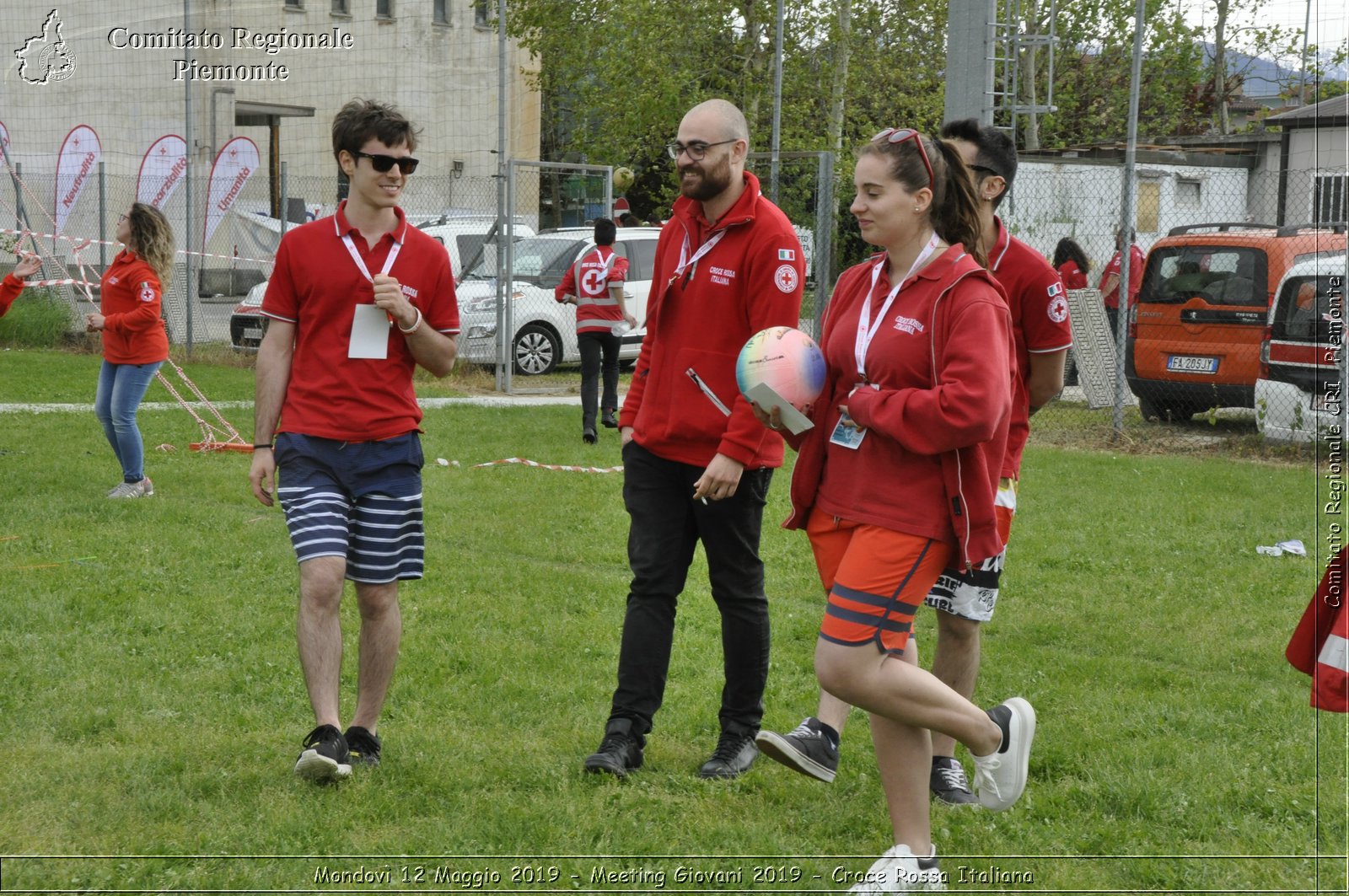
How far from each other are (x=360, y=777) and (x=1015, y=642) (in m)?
3.13

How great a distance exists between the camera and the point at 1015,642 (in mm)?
6254

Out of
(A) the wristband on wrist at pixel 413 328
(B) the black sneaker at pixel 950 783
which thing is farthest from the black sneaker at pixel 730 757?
(A) the wristband on wrist at pixel 413 328

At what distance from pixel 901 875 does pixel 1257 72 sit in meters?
38.2

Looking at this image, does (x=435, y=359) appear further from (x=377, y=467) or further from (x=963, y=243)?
(x=963, y=243)

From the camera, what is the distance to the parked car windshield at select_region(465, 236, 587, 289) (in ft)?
58.7

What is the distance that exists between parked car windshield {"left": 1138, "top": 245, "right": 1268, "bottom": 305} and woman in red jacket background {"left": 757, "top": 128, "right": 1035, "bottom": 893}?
10971 mm

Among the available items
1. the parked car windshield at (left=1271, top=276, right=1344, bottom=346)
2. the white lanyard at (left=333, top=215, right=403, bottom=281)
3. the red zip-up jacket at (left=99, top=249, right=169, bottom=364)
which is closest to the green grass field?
the red zip-up jacket at (left=99, top=249, right=169, bottom=364)

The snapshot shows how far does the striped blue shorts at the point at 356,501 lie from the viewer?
4320 mm

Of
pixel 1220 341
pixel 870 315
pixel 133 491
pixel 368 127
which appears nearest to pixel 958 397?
pixel 870 315

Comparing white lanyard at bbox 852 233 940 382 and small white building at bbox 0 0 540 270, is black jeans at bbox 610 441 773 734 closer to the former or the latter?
white lanyard at bbox 852 233 940 382

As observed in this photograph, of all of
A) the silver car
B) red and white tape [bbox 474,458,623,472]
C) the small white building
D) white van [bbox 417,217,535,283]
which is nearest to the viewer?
red and white tape [bbox 474,458,623,472]

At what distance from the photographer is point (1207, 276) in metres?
14.0

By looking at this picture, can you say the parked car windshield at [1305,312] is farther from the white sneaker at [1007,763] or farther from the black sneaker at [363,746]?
the black sneaker at [363,746]

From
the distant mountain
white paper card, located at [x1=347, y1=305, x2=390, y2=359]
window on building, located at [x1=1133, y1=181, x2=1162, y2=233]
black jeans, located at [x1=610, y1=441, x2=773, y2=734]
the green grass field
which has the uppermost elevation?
the distant mountain
